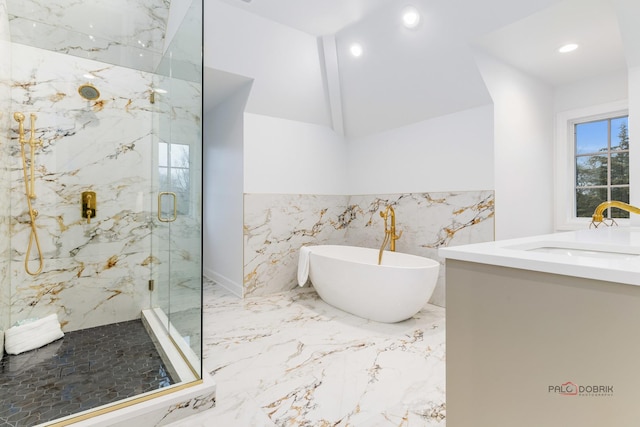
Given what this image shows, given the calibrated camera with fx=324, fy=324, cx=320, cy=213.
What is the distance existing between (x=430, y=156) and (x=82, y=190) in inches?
129

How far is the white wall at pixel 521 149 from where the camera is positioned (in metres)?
3.03

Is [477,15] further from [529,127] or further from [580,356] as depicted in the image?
[580,356]

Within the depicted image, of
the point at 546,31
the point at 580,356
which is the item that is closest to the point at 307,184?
the point at 546,31

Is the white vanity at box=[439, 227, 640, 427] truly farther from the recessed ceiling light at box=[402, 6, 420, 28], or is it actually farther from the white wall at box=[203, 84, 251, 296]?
the white wall at box=[203, 84, 251, 296]

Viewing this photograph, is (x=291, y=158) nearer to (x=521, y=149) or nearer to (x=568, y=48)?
(x=521, y=149)

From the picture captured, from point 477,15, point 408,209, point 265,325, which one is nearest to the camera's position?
point 477,15

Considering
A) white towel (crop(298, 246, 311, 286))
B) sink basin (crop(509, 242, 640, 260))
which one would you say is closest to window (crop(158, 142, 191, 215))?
white towel (crop(298, 246, 311, 286))

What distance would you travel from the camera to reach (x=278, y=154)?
3881 mm

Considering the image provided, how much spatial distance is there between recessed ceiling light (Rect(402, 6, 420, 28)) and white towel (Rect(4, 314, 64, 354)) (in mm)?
3738

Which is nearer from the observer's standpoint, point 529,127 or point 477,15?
point 477,15

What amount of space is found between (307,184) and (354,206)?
2.44 feet

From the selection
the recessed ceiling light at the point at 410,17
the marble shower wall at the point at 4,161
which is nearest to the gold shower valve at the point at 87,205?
the marble shower wall at the point at 4,161

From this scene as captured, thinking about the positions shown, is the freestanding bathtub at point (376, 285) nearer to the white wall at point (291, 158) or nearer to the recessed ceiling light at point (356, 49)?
the white wall at point (291, 158)

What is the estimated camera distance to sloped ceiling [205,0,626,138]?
2430 millimetres
